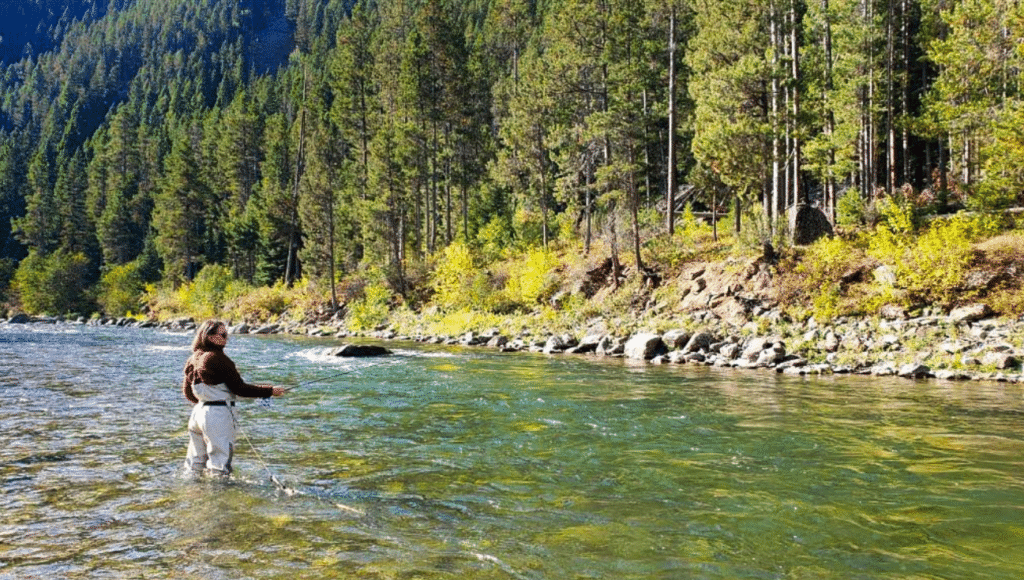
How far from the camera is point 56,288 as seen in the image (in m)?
68.1

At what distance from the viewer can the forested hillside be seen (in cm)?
2580

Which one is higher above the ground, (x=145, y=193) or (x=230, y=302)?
(x=145, y=193)

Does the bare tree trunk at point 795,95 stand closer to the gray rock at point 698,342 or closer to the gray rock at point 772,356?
the gray rock at point 698,342

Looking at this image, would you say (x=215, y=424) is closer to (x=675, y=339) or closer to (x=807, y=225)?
(x=675, y=339)

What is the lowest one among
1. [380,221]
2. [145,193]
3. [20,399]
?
[20,399]

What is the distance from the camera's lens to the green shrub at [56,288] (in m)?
68.0

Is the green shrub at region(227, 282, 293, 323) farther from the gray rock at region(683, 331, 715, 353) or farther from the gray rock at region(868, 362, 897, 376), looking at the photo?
the gray rock at region(868, 362, 897, 376)

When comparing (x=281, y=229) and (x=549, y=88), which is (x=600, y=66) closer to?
(x=549, y=88)

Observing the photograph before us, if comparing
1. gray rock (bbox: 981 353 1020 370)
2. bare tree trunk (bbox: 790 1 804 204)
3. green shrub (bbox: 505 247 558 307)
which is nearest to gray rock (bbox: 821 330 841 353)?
gray rock (bbox: 981 353 1020 370)

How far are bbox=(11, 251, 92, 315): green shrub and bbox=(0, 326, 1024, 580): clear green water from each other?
65.3m

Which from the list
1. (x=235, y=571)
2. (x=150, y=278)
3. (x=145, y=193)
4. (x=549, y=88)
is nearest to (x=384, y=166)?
(x=549, y=88)

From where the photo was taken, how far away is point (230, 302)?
52812 mm

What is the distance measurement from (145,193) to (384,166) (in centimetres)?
6013

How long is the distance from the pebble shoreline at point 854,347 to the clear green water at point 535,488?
2.29 metres
